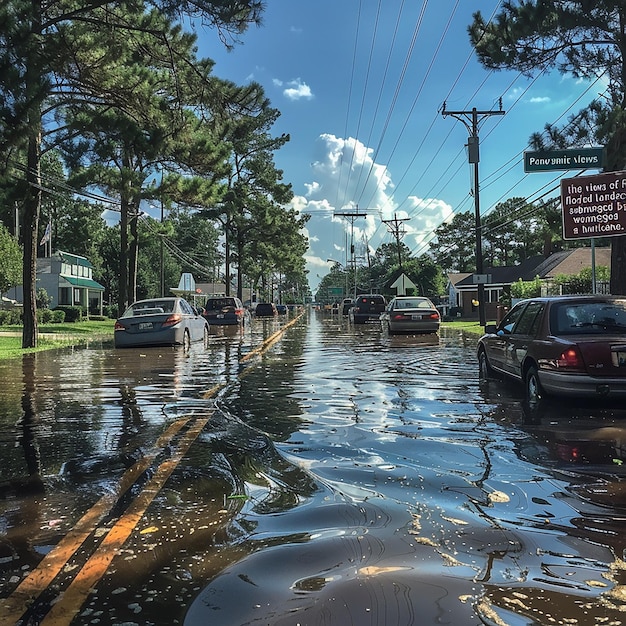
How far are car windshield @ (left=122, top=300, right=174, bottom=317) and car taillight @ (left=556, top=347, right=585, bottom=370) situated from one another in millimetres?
12835

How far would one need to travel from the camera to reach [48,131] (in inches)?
777

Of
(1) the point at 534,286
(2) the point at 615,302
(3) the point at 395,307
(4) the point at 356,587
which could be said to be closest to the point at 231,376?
(2) the point at 615,302

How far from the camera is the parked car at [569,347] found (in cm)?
761

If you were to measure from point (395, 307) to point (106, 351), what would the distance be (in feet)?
36.6

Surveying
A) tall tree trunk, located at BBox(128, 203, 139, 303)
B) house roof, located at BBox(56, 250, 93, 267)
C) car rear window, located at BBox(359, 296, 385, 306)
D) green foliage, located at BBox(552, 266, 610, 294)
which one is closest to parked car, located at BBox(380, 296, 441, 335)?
green foliage, located at BBox(552, 266, 610, 294)

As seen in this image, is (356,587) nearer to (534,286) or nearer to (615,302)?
(615,302)

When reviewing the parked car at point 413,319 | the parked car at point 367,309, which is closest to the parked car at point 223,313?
the parked car at point 367,309

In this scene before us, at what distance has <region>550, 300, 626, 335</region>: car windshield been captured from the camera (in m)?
8.12

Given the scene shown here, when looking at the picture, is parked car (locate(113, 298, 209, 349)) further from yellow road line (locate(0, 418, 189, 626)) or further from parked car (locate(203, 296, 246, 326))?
parked car (locate(203, 296, 246, 326))

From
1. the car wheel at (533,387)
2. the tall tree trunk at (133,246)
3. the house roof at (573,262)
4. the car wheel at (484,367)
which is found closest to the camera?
the car wheel at (533,387)

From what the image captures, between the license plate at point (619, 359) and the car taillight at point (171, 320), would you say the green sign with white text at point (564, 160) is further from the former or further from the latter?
the car taillight at point (171, 320)

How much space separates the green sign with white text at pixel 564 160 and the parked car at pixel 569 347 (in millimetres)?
7526

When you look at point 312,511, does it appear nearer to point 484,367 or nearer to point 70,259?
point 484,367

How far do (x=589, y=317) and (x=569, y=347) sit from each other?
2.77 feet
